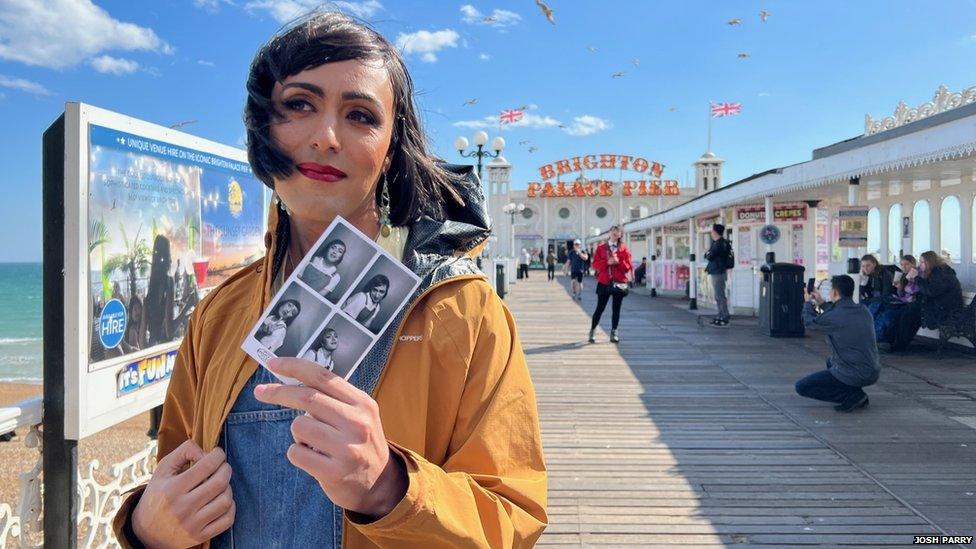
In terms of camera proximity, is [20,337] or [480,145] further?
[20,337]

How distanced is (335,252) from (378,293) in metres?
0.10

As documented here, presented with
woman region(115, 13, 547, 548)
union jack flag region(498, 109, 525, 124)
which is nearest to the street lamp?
woman region(115, 13, 547, 548)

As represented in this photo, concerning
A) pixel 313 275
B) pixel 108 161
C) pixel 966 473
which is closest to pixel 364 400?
pixel 313 275

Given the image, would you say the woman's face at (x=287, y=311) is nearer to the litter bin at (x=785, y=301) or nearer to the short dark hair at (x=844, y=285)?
the short dark hair at (x=844, y=285)

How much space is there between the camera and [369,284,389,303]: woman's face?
102 centimetres

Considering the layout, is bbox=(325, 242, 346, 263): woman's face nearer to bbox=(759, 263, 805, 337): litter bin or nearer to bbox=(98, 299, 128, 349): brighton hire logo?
bbox=(98, 299, 128, 349): brighton hire logo

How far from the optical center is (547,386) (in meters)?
7.53

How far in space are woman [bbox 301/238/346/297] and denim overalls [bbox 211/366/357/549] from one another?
0.21 m

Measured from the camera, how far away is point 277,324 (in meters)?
1.02

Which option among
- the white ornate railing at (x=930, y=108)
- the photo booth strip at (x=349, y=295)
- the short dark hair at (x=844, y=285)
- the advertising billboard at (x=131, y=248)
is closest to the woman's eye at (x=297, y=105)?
the photo booth strip at (x=349, y=295)

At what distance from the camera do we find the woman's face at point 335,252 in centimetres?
103

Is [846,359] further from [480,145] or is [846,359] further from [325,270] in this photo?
[480,145]

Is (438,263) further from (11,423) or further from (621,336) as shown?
(621,336)

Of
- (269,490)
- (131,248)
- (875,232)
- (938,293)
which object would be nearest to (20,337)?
Result: (875,232)
